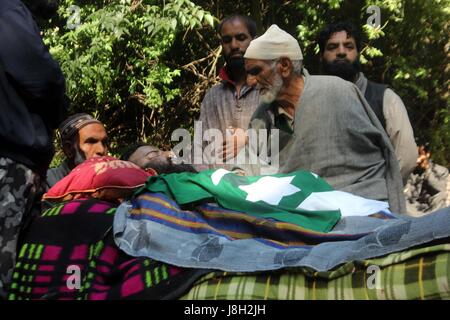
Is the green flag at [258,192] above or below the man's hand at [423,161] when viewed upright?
above

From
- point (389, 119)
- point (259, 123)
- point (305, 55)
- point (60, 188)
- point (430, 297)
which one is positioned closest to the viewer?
point (430, 297)

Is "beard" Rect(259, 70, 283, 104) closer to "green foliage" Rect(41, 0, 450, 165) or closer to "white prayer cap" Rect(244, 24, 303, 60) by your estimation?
"white prayer cap" Rect(244, 24, 303, 60)

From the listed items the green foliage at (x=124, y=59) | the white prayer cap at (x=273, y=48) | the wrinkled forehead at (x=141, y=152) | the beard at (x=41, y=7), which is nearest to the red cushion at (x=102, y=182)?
the beard at (x=41, y=7)

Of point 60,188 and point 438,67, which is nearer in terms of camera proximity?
point 60,188

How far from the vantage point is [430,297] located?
2133 mm

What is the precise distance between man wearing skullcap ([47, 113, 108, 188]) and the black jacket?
1606 millimetres

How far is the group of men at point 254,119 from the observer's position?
2707 mm

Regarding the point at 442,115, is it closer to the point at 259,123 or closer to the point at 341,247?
the point at 259,123

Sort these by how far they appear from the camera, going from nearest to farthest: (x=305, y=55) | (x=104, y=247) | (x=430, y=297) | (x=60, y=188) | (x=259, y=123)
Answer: (x=430, y=297) < (x=104, y=247) < (x=60, y=188) < (x=259, y=123) < (x=305, y=55)

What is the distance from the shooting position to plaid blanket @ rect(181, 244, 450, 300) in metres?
2.14

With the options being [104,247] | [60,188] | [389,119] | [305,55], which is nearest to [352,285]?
[104,247]

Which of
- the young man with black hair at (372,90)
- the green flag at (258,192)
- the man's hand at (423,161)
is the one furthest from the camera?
the man's hand at (423,161)

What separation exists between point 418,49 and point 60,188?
5196mm

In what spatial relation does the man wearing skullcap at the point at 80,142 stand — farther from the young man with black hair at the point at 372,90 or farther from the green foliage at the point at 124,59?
the green foliage at the point at 124,59
